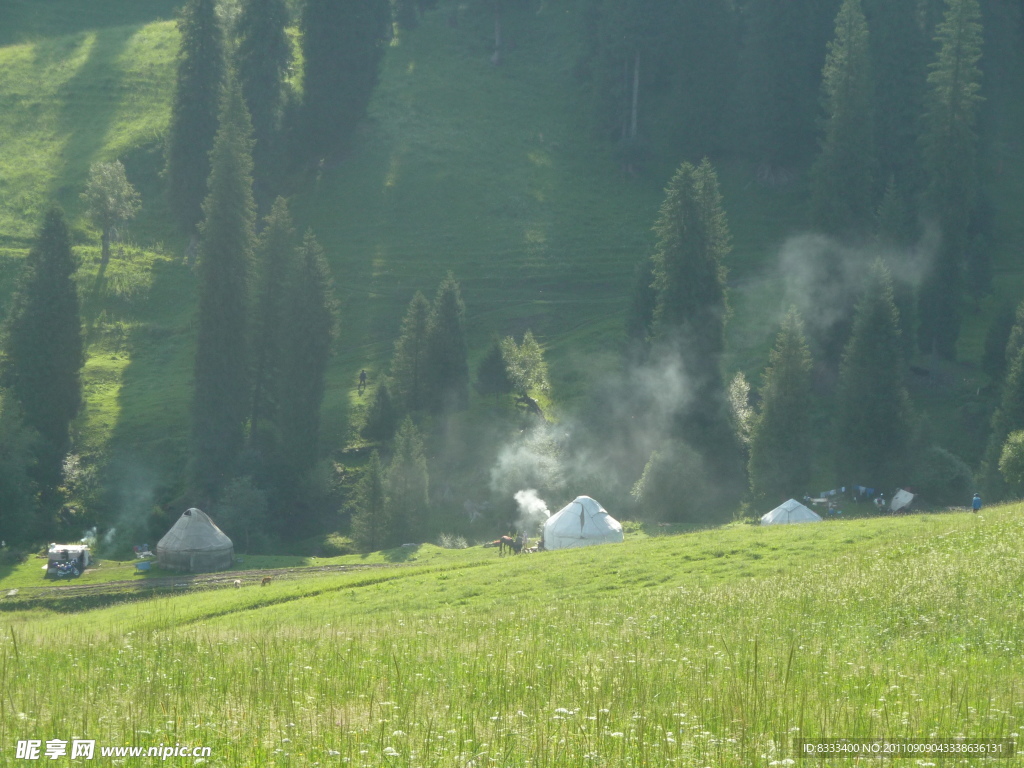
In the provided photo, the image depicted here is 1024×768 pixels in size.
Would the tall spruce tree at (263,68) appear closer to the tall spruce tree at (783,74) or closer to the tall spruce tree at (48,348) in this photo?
the tall spruce tree at (48,348)

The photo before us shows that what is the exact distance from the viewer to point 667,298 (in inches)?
2670

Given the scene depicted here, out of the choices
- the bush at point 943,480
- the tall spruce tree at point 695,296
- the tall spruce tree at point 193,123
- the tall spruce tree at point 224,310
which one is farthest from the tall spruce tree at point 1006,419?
the tall spruce tree at point 193,123

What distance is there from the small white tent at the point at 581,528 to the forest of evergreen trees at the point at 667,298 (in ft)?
26.6

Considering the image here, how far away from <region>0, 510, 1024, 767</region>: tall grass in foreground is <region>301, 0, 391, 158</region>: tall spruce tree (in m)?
79.9

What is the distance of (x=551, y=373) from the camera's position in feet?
251

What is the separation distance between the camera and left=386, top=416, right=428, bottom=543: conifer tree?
59.2 m

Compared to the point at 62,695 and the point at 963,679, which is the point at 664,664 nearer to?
the point at 963,679

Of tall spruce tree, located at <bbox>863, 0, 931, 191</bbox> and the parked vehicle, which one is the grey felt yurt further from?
tall spruce tree, located at <bbox>863, 0, 931, 191</bbox>

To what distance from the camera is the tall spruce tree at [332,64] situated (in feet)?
311

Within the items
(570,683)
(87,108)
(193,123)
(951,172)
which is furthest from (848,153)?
(570,683)

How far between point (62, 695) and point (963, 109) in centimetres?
7943

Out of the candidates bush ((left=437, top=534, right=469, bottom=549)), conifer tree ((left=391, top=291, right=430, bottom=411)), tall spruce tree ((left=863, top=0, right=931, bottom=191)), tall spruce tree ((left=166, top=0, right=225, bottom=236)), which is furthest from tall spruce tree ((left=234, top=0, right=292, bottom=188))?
tall spruce tree ((left=863, top=0, right=931, bottom=191))

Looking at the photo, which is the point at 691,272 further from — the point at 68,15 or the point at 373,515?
the point at 68,15

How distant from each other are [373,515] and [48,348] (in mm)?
25803
